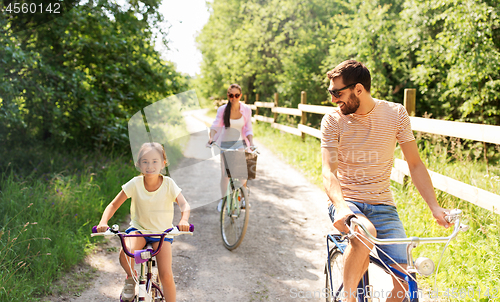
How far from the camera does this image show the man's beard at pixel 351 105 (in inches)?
93.8

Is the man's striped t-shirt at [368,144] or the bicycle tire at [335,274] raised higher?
the man's striped t-shirt at [368,144]

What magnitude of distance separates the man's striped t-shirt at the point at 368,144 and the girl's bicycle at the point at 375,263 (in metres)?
0.37

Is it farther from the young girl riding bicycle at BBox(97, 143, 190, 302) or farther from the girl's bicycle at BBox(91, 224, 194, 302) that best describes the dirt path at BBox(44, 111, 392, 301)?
the girl's bicycle at BBox(91, 224, 194, 302)

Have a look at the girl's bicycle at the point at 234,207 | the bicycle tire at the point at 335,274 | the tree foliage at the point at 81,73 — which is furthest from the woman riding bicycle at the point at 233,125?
the tree foliage at the point at 81,73

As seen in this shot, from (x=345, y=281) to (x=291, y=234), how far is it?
3108 millimetres

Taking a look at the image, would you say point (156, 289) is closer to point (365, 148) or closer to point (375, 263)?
point (375, 263)

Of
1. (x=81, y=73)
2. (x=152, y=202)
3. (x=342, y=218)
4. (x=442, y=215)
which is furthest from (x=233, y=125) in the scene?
(x=81, y=73)

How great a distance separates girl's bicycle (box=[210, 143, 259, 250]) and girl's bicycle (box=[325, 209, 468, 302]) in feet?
6.14

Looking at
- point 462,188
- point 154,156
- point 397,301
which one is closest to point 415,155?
point 397,301

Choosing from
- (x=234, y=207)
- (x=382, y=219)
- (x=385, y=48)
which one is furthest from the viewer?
(x=385, y=48)

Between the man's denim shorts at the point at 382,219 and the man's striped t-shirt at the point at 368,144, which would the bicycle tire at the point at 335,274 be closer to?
the man's denim shorts at the point at 382,219

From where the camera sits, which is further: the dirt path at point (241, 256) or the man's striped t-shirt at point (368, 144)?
the dirt path at point (241, 256)

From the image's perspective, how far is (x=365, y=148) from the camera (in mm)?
2453

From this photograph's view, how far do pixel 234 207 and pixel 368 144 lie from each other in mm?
2745
